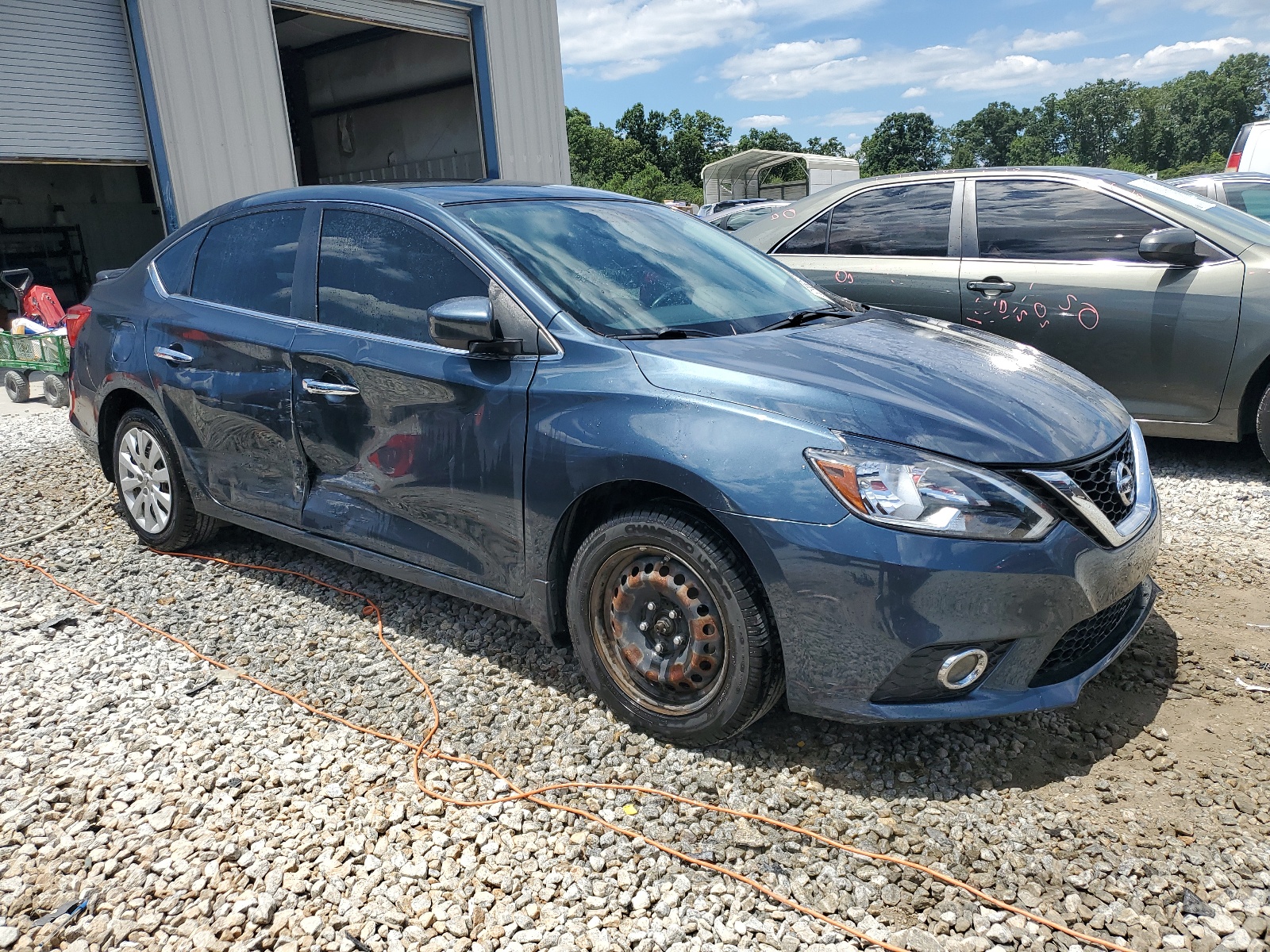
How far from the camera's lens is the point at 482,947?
2.13 metres

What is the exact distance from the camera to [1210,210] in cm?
533

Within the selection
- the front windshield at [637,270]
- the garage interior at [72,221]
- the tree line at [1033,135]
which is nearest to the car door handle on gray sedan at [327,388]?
the front windshield at [637,270]

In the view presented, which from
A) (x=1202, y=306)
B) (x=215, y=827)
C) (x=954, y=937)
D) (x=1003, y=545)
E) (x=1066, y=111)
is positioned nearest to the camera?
(x=954, y=937)

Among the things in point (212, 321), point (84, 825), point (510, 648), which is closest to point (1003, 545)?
point (510, 648)

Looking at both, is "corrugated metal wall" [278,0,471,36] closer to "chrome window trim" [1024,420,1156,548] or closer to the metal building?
the metal building

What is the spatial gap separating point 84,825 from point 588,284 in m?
2.18

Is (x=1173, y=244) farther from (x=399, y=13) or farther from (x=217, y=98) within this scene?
(x=399, y=13)

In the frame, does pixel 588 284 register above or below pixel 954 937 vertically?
above

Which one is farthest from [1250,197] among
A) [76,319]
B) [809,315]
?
[76,319]

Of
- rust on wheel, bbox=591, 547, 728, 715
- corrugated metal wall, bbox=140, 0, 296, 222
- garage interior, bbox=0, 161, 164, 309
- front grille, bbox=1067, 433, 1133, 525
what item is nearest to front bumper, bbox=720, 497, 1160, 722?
front grille, bbox=1067, 433, 1133, 525

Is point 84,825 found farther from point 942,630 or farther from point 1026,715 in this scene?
point 1026,715

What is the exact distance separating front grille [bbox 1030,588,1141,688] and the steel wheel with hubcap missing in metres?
3.81

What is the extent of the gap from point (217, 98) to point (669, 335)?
8.19 metres

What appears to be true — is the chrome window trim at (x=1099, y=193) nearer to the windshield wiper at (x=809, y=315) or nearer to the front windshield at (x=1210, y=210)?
the front windshield at (x=1210, y=210)
